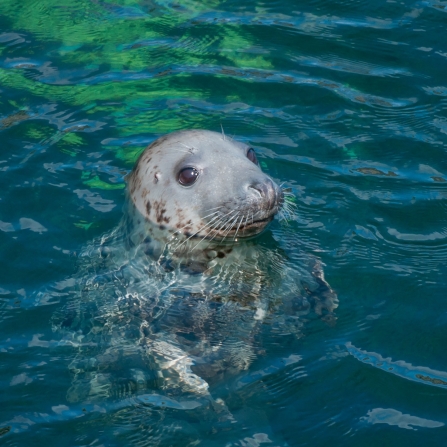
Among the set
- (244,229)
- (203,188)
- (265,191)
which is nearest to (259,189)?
(265,191)

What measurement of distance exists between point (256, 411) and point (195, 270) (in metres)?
1.39

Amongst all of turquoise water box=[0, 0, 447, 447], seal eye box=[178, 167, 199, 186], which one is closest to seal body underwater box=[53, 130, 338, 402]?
seal eye box=[178, 167, 199, 186]

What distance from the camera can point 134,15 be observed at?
11.9 metres

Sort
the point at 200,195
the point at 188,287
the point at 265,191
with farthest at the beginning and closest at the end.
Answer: the point at 200,195
the point at 188,287
the point at 265,191

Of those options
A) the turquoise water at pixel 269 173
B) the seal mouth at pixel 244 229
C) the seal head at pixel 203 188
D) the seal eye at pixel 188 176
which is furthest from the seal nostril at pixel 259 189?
the turquoise water at pixel 269 173

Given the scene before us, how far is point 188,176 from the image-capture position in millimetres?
6652

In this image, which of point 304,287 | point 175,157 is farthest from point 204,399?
point 175,157

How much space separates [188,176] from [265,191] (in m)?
0.80

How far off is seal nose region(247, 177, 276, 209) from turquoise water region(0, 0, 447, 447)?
39.4 inches

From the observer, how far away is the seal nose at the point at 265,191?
20.3 feet

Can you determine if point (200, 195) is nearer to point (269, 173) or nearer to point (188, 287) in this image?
point (188, 287)

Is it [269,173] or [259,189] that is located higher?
[259,189]

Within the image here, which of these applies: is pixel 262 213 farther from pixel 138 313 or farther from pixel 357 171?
pixel 357 171

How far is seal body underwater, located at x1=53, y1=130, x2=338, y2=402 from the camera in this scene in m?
5.91
